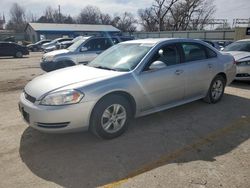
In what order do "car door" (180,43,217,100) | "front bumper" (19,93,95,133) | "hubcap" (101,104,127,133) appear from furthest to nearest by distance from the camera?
"car door" (180,43,217,100) < "hubcap" (101,104,127,133) < "front bumper" (19,93,95,133)

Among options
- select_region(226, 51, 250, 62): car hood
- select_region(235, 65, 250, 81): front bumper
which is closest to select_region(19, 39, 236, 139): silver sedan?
select_region(235, 65, 250, 81): front bumper

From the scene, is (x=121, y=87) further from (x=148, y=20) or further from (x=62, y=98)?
(x=148, y=20)

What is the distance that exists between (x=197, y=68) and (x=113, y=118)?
7.42 feet

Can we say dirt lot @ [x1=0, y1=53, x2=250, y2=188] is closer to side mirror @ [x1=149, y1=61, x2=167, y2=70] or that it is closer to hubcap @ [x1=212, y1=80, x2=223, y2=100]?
hubcap @ [x1=212, y1=80, x2=223, y2=100]

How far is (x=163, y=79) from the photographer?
14.6 feet

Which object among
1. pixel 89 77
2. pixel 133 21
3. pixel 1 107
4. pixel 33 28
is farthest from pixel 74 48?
pixel 133 21

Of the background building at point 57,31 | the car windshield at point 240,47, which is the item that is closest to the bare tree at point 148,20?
the background building at point 57,31

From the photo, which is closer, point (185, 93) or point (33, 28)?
point (185, 93)

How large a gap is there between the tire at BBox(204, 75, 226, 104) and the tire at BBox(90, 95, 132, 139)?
2.43m

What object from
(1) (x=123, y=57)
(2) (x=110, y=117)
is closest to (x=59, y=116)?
(2) (x=110, y=117)

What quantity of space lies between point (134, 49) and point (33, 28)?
47759 millimetres

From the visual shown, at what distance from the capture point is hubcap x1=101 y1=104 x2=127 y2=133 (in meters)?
3.84

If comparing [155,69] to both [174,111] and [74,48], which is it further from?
[74,48]

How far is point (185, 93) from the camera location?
498 cm
